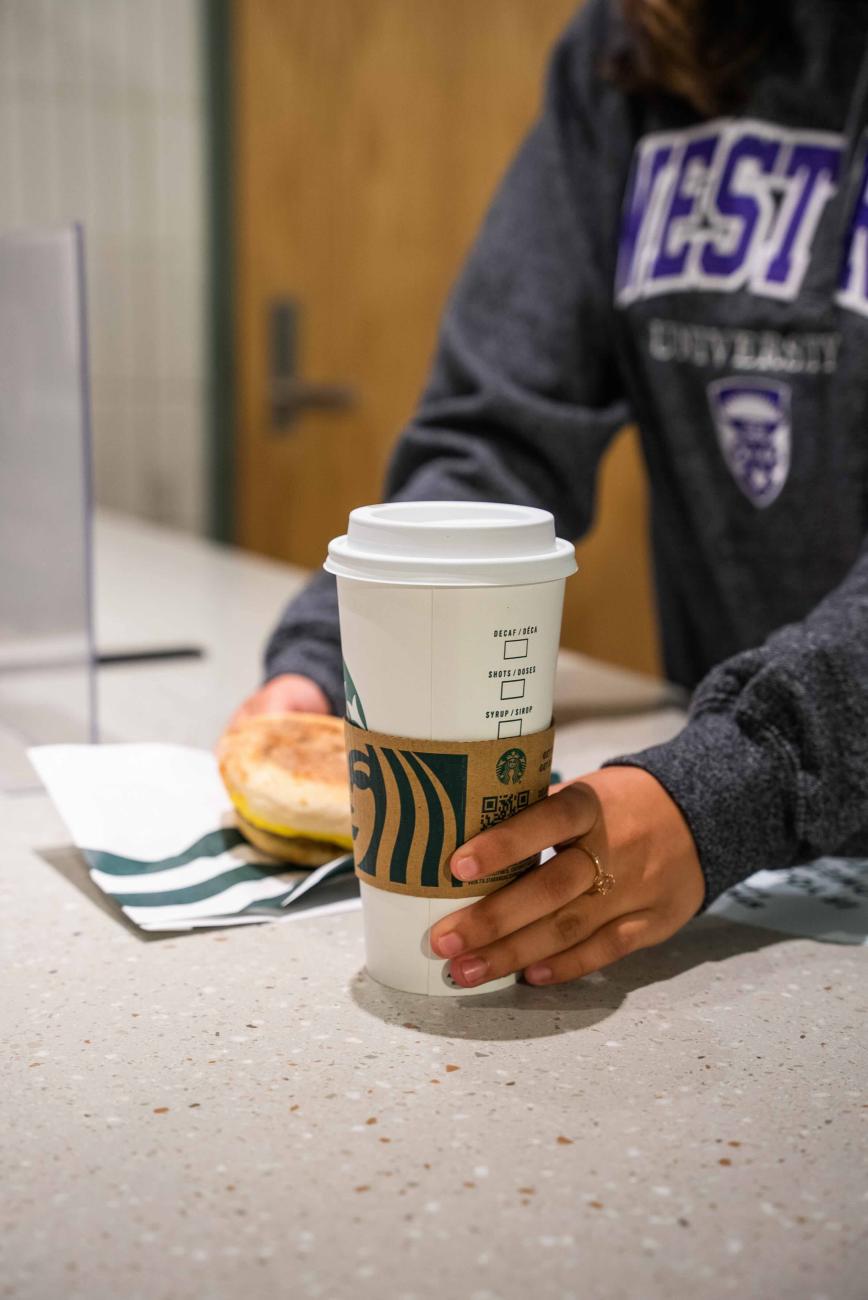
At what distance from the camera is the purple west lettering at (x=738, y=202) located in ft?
3.52

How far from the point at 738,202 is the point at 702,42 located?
12 cm

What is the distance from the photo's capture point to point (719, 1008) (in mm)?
613

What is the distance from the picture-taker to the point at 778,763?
675 millimetres

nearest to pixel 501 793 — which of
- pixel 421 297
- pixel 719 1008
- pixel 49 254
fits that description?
pixel 719 1008

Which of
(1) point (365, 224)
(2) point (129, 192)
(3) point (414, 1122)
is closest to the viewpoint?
(3) point (414, 1122)

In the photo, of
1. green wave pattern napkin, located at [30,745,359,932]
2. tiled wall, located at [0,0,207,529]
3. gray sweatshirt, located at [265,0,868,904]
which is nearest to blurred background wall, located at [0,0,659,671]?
tiled wall, located at [0,0,207,529]

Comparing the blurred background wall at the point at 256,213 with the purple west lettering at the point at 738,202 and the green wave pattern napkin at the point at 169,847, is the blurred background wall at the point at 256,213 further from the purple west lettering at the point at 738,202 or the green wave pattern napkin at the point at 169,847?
the green wave pattern napkin at the point at 169,847

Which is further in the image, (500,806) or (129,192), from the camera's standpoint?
(129,192)

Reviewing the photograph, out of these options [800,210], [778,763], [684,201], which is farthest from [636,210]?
[778,763]

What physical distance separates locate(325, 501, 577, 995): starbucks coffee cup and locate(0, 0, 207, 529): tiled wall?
2684 mm

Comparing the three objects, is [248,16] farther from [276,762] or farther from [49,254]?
[276,762]

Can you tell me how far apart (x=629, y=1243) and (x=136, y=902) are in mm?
342

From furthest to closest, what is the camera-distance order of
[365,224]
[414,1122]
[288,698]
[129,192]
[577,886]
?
1. [129,192]
2. [365,224]
3. [288,698]
4. [577,886]
5. [414,1122]

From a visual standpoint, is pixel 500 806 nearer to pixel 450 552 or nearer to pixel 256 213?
pixel 450 552
